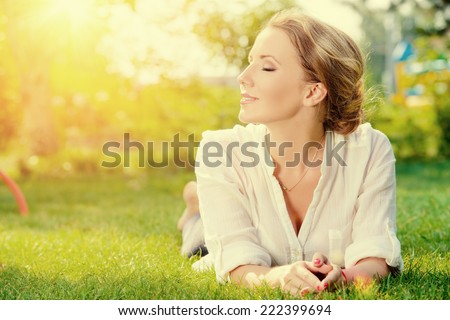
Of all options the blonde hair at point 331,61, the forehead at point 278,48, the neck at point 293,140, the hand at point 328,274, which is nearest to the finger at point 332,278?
the hand at point 328,274

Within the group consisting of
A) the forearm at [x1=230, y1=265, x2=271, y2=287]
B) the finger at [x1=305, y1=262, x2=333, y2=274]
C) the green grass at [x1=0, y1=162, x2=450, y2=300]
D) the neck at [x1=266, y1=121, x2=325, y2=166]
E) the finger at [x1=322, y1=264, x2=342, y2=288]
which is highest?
the neck at [x1=266, y1=121, x2=325, y2=166]

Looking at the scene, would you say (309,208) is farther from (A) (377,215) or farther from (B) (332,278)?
(B) (332,278)

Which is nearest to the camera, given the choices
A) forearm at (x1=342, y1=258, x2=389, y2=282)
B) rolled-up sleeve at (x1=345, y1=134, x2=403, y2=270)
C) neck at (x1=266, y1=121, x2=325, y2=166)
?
forearm at (x1=342, y1=258, x2=389, y2=282)

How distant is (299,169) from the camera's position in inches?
135

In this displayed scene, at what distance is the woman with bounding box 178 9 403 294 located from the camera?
3.19 meters

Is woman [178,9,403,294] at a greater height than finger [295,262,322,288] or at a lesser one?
greater

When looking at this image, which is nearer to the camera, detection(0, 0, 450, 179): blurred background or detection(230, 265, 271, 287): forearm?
detection(230, 265, 271, 287): forearm

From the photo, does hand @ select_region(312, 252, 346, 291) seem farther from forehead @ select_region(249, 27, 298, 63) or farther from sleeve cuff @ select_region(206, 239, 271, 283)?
forehead @ select_region(249, 27, 298, 63)

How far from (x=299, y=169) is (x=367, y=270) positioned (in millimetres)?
636

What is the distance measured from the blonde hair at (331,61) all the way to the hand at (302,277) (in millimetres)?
829

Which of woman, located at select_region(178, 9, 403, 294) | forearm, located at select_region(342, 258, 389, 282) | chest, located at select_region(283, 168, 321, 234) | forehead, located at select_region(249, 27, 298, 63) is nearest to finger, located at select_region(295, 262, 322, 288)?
forearm, located at select_region(342, 258, 389, 282)

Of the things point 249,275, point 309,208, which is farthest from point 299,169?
point 249,275

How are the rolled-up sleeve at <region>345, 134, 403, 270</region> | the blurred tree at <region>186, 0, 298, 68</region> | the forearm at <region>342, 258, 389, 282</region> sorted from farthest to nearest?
the blurred tree at <region>186, 0, 298, 68</region> < the rolled-up sleeve at <region>345, 134, 403, 270</region> < the forearm at <region>342, 258, 389, 282</region>
